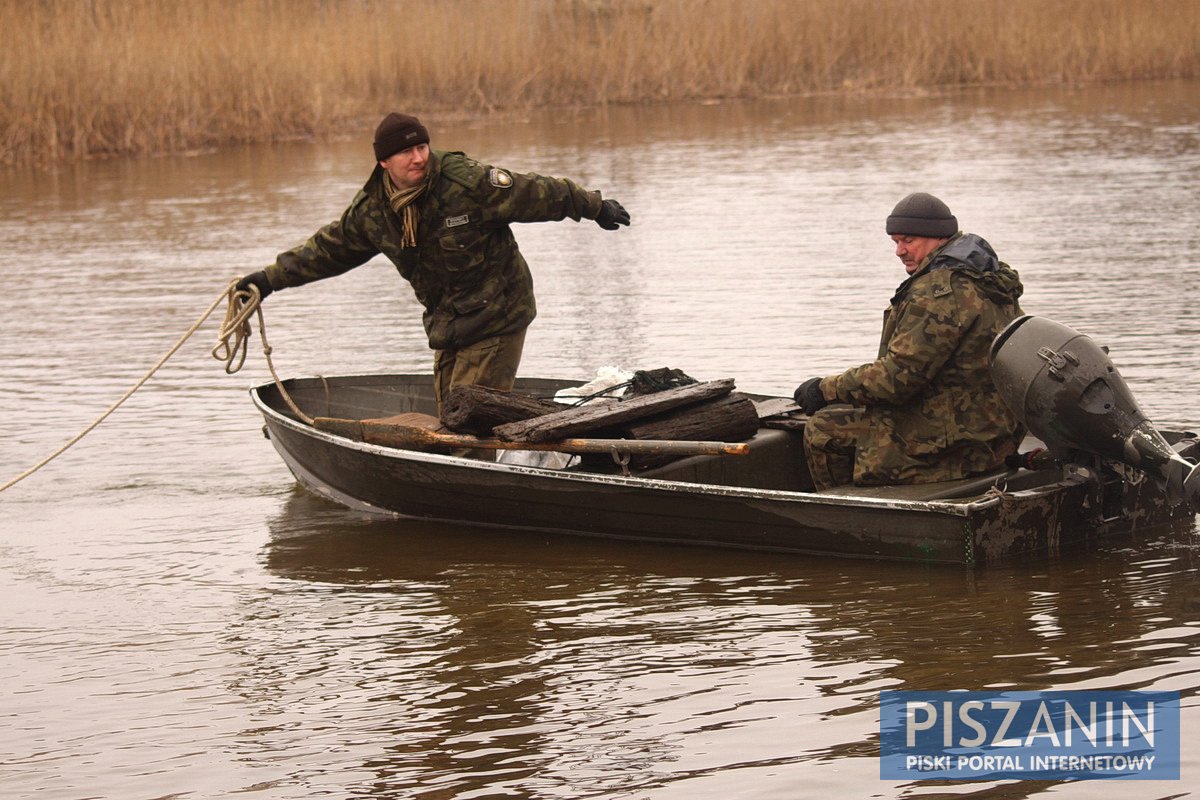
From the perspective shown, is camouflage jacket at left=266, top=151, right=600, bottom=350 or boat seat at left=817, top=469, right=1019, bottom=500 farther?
camouflage jacket at left=266, top=151, right=600, bottom=350

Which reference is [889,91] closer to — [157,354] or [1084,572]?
[157,354]

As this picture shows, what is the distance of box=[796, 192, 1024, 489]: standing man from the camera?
253 inches

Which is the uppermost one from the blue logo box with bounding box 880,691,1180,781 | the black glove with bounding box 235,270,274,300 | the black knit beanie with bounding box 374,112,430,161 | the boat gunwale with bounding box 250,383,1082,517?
the black knit beanie with bounding box 374,112,430,161

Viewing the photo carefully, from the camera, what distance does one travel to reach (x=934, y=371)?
6449 mm

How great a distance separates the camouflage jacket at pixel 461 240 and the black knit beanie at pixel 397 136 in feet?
0.45

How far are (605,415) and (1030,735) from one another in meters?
2.57

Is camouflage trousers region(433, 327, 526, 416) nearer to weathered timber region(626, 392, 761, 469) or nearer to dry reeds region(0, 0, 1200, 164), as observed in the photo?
weathered timber region(626, 392, 761, 469)

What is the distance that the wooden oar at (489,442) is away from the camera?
6844 millimetres

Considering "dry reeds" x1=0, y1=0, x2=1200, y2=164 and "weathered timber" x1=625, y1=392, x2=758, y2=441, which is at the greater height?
"dry reeds" x1=0, y1=0, x2=1200, y2=164

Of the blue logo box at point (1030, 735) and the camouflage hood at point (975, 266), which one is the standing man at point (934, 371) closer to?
the camouflage hood at point (975, 266)

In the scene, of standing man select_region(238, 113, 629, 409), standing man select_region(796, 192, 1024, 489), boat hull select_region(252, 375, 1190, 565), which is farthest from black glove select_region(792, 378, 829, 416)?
A: standing man select_region(238, 113, 629, 409)

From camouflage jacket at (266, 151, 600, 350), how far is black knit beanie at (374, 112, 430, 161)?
0.14m

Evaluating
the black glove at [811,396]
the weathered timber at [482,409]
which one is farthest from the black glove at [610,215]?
the black glove at [811,396]

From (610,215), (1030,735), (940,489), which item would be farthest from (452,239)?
(1030,735)
